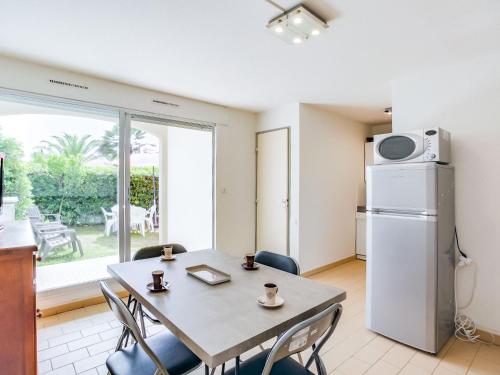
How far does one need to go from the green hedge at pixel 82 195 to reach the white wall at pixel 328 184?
240cm

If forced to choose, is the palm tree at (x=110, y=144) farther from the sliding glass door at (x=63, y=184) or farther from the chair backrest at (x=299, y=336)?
the chair backrest at (x=299, y=336)

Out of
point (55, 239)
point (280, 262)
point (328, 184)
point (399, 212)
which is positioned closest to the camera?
point (280, 262)

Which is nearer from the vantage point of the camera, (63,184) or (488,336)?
(488,336)

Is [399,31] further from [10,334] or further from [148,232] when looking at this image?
[148,232]

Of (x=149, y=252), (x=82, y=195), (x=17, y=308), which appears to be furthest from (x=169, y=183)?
(x=17, y=308)

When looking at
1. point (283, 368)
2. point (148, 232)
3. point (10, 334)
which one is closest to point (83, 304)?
point (148, 232)

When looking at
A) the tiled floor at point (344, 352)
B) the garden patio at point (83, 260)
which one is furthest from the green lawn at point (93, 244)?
the tiled floor at point (344, 352)

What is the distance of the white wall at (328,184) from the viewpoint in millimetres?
4051

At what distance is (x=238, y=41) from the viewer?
2297 millimetres

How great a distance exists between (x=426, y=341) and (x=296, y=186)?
2.27 m

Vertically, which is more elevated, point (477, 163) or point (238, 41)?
point (238, 41)

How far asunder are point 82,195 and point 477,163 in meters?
4.10

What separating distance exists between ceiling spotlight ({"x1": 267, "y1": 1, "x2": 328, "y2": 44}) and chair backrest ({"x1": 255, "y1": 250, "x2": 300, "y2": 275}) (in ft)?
5.50

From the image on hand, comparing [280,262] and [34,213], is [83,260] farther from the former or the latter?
[280,262]
